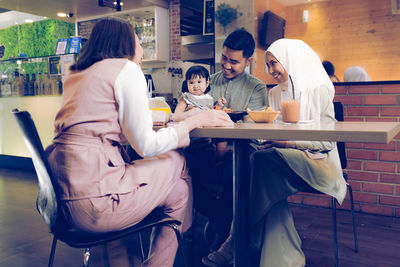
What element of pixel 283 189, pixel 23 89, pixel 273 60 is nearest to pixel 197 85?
pixel 273 60

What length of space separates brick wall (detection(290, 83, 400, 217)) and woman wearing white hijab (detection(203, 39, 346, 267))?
133cm

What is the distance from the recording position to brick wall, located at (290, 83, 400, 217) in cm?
298

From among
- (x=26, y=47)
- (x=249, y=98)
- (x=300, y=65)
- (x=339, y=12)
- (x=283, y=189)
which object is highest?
(x=339, y=12)

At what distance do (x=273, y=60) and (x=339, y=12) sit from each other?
5900mm

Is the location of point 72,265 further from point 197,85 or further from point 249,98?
point 249,98

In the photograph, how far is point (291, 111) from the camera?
1.58m

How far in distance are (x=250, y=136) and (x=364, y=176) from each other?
230 centimetres

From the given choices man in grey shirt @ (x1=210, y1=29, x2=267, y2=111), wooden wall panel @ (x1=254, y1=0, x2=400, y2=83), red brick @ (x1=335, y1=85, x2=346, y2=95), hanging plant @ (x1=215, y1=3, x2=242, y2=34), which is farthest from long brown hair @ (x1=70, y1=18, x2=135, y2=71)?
wooden wall panel @ (x1=254, y1=0, x2=400, y2=83)

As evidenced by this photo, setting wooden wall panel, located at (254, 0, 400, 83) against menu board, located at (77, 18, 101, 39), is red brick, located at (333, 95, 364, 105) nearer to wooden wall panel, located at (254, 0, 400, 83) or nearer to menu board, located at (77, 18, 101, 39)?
wooden wall panel, located at (254, 0, 400, 83)

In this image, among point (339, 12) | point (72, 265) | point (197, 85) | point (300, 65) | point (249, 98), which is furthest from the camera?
point (339, 12)

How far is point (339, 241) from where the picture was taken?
8.00ft

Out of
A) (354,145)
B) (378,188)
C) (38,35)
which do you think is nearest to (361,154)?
(354,145)

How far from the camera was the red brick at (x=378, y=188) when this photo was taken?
3.01 metres

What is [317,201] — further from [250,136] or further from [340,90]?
[250,136]
